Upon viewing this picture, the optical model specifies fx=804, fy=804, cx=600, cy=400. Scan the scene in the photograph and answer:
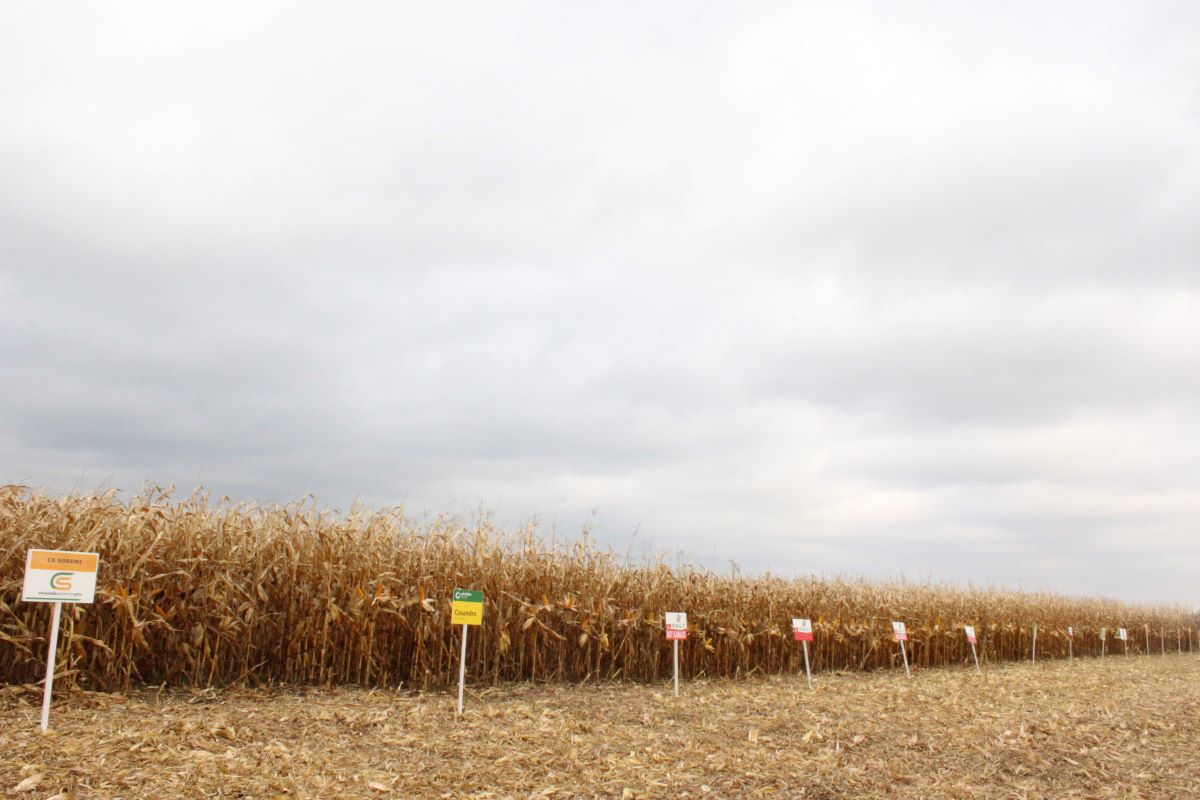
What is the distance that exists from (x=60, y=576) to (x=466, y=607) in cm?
364

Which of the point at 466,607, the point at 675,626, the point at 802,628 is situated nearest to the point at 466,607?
the point at 466,607

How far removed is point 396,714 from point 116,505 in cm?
429

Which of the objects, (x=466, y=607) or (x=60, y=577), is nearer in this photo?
(x=60, y=577)

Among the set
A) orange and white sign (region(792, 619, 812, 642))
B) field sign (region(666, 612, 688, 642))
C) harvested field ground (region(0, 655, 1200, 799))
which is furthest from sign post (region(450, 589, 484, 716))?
orange and white sign (region(792, 619, 812, 642))

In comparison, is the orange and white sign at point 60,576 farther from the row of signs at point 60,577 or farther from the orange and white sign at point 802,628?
the orange and white sign at point 802,628

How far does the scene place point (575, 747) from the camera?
274 inches

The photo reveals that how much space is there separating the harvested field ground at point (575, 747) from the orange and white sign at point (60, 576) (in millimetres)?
1060

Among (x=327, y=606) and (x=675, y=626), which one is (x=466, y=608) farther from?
(x=675, y=626)

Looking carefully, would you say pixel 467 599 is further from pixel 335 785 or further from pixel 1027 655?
pixel 1027 655

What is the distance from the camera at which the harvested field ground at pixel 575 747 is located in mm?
5707

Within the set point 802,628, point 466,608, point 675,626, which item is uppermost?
point 466,608

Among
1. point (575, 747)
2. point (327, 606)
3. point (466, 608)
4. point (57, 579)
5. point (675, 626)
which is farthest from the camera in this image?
point (675, 626)

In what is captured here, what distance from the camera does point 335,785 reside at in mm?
5602

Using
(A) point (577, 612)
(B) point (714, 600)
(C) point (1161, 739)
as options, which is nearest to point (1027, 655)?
(B) point (714, 600)
